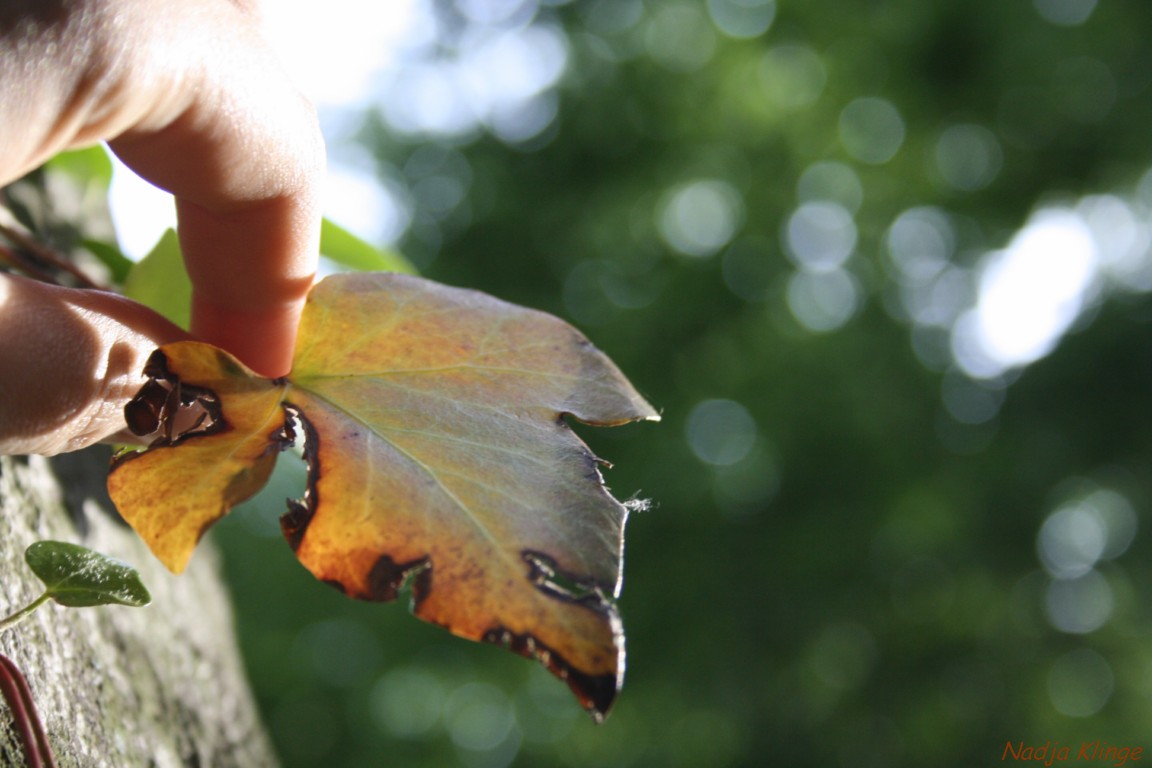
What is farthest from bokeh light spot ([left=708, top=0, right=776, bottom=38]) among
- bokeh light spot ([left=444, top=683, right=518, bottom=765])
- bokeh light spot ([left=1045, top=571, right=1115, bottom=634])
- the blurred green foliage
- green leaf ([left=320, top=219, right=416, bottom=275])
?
green leaf ([left=320, top=219, right=416, bottom=275])

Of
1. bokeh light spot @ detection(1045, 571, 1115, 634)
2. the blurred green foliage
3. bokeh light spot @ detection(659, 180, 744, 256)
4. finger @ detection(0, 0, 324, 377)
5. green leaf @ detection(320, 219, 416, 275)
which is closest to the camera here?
finger @ detection(0, 0, 324, 377)

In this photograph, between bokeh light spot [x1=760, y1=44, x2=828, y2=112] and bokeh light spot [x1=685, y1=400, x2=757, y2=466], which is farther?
bokeh light spot [x1=760, y1=44, x2=828, y2=112]

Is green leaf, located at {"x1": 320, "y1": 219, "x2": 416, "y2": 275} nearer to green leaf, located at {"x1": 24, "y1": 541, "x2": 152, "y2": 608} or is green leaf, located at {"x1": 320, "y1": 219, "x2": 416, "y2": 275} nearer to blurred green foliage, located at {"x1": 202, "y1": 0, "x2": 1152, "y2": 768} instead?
green leaf, located at {"x1": 24, "y1": 541, "x2": 152, "y2": 608}

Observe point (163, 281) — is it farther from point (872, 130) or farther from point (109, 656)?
point (872, 130)

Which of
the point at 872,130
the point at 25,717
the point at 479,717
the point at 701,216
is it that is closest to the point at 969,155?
the point at 872,130

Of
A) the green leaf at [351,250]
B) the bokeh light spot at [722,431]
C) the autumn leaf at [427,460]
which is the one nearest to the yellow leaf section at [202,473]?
the autumn leaf at [427,460]

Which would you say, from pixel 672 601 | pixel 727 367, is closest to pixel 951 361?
pixel 727 367
